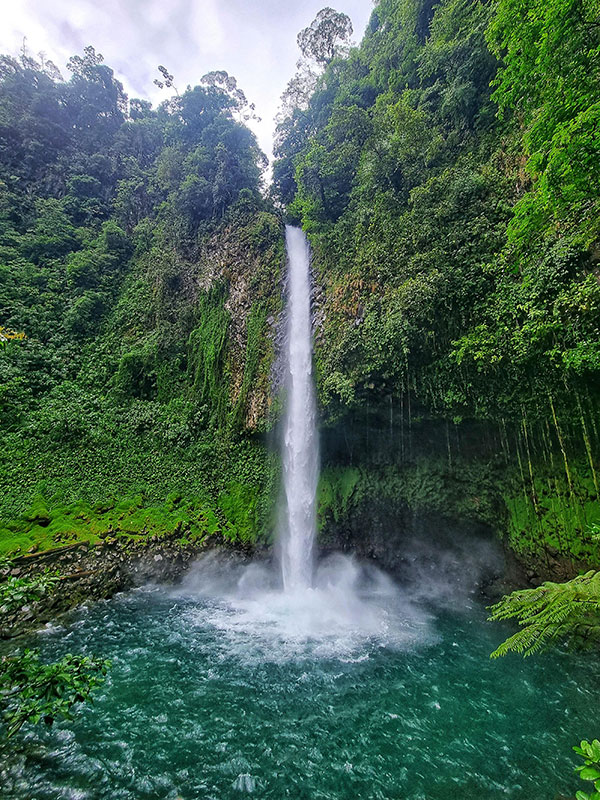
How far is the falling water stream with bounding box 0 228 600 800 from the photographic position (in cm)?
383

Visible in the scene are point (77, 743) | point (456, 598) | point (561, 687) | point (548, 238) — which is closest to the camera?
point (77, 743)

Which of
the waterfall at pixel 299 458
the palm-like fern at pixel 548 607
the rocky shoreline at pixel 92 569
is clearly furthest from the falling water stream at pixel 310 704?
the palm-like fern at pixel 548 607

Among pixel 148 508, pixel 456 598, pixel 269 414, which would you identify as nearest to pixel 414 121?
pixel 269 414

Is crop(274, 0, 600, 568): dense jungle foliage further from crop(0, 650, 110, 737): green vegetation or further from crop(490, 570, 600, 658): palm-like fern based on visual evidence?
crop(0, 650, 110, 737): green vegetation

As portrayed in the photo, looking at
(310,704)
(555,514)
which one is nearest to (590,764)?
(310,704)

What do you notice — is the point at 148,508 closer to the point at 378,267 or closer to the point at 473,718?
the point at 473,718

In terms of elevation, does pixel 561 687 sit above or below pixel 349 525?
below

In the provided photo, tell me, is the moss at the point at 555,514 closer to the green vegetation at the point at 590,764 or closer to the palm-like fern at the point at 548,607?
the palm-like fern at the point at 548,607

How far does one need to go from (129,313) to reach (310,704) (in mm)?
17206

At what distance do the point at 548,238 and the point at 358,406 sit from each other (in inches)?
222

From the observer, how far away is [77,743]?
418 cm

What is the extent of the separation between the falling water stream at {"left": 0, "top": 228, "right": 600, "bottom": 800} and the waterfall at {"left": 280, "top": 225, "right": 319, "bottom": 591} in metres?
1.14

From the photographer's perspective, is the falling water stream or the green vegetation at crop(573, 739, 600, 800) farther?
the falling water stream

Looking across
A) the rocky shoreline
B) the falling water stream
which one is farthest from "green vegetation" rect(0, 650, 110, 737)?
the rocky shoreline
